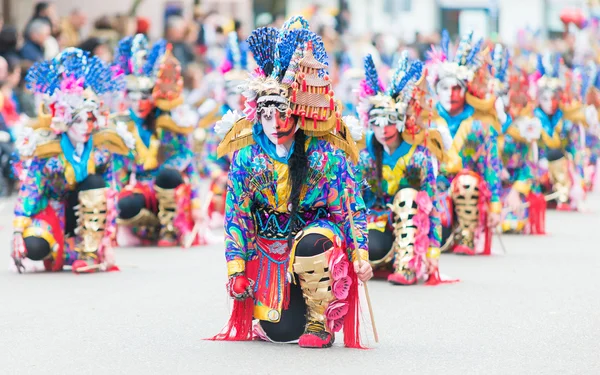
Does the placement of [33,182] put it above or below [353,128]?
below

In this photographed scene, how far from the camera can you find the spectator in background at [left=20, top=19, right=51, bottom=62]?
16.8 metres

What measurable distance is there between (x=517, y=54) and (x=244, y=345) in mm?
14870

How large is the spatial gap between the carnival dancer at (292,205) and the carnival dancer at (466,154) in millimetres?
3975

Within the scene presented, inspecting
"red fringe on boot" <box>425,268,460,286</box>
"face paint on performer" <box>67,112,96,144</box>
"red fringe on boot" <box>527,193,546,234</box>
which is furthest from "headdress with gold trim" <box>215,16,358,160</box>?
"red fringe on boot" <box>527,193,546,234</box>

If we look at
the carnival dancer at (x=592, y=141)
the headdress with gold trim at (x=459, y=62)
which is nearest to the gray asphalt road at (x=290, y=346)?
the headdress with gold trim at (x=459, y=62)

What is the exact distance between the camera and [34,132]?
916 cm

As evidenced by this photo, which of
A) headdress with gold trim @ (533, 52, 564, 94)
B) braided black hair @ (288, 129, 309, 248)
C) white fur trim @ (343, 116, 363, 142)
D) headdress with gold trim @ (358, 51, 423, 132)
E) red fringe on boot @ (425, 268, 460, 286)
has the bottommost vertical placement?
red fringe on boot @ (425, 268, 460, 286)

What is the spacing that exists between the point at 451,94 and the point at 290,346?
173 inches

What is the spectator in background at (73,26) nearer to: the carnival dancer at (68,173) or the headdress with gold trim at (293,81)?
the carnival dancer at (68,173)

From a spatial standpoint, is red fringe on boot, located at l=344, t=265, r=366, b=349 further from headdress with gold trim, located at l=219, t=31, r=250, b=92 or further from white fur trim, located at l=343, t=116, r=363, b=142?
headdress with gold trim, located at l=219, t=31, r=250, b=92

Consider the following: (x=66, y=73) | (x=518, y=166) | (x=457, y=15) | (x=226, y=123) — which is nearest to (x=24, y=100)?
(x=518, y=166)

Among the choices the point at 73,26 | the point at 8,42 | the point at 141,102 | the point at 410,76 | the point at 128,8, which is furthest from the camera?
the point at 128,8

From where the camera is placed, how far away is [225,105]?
43.7 ft

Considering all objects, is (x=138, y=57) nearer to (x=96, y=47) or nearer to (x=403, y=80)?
(x=403, y=80)
